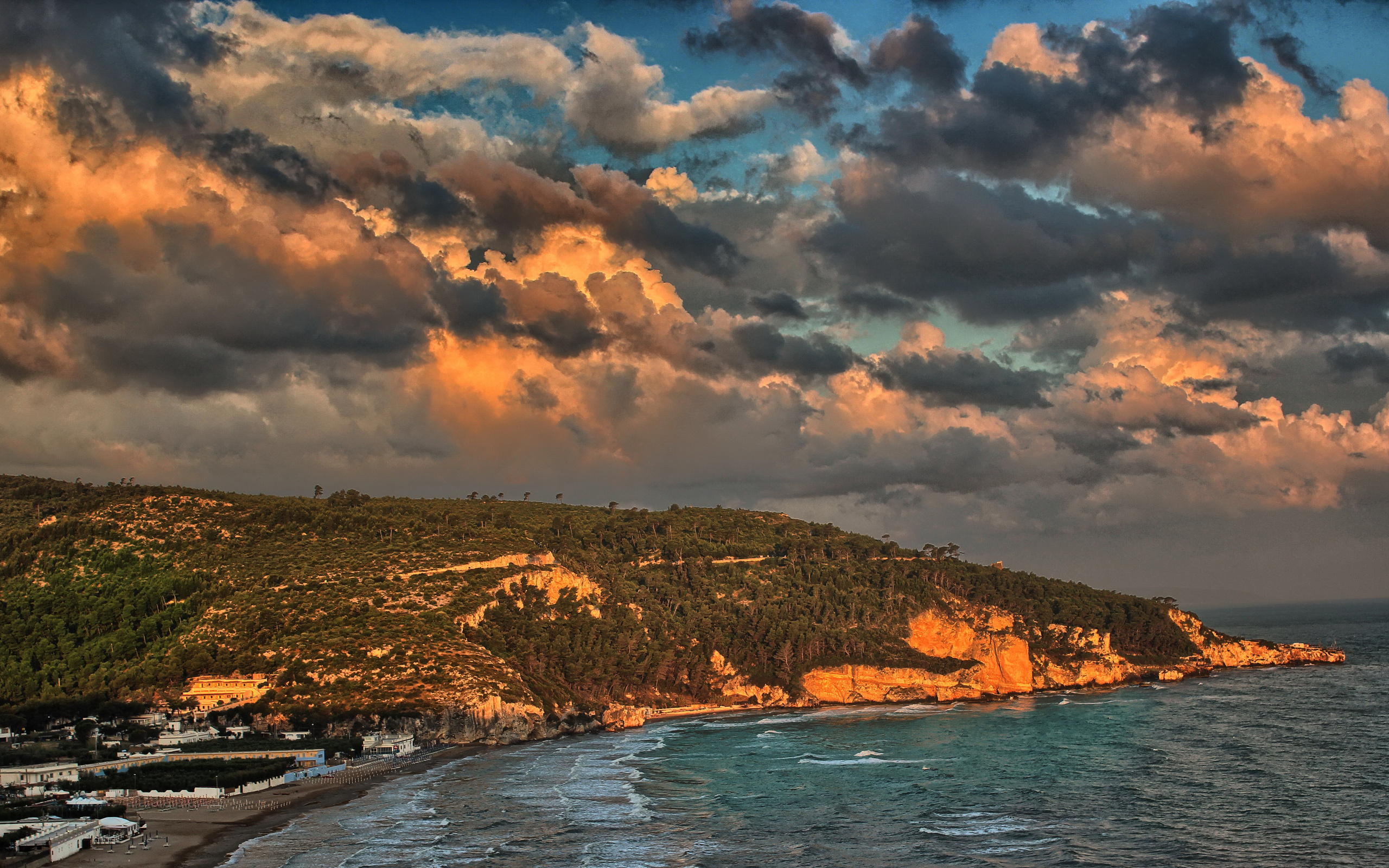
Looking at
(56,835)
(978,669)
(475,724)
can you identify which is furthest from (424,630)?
(978,669)

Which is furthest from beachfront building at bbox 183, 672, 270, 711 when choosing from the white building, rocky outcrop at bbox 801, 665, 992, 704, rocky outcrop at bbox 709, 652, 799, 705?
rocky outcrop at bbox 801, 665, 992, 704

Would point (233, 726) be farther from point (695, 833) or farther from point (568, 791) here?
point (695, 833)

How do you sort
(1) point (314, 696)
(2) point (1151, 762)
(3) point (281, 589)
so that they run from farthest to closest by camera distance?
(3) point (281, 589), (1) point (314, 696), (2) point (1151, 762)

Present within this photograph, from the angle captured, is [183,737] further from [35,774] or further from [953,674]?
[953,674]

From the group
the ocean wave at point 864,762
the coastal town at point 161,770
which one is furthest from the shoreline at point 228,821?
the ocean wave at point 864,762

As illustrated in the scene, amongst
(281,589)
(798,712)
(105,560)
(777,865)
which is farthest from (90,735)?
(798,712)

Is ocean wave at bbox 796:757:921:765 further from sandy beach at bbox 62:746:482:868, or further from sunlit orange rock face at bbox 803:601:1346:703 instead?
sunlit orange rock face at bbox 803:601:1346:703

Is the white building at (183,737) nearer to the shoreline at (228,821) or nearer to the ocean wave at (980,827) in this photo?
the shoreline at (228,821)
